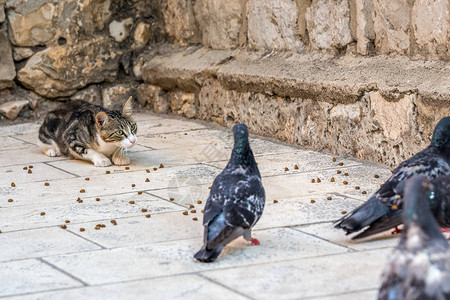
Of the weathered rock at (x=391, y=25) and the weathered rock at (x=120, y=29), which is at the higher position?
the weathered rock at (x=391, y=25)

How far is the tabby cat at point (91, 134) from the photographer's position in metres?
7.30

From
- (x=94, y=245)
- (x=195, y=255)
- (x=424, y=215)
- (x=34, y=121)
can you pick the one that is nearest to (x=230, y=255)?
(x=195, y=255)

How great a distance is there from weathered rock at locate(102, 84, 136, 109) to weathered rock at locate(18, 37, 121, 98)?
0.48ft

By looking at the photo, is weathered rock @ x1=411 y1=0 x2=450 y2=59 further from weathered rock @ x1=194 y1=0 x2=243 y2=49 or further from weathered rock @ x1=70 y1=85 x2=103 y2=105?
weathered rock @ x1=70 y1=85 x2=103 y2=105

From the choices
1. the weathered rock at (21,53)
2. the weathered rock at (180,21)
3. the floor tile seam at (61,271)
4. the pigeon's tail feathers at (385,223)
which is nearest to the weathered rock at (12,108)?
the weathered rock at (21,53)

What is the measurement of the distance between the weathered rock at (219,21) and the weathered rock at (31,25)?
5.87ft

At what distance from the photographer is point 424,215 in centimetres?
309

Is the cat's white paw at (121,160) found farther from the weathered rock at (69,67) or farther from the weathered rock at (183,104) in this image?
the weathered rock at (69,67)

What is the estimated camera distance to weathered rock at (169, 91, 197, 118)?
960 centimetres

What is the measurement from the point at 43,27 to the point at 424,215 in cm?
750

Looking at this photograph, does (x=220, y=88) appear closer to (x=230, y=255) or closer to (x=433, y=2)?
(x=433, y=2)

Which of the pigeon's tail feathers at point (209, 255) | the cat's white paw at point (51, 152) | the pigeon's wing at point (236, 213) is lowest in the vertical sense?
the cat's white paw at point (51, 152)

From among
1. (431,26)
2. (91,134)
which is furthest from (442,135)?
(91,134)

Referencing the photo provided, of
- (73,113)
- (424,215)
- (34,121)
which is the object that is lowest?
(34,121)
